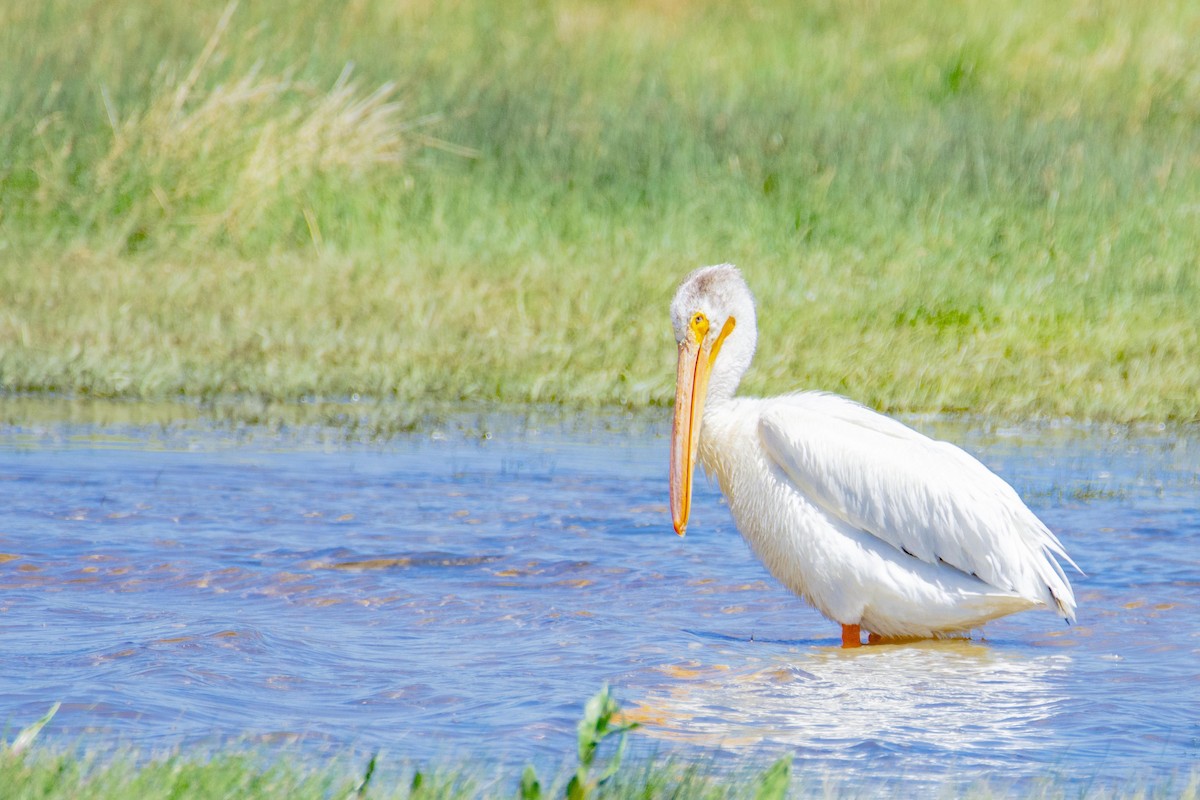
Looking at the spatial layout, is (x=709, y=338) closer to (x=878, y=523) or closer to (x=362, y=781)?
(x=878, y=523)

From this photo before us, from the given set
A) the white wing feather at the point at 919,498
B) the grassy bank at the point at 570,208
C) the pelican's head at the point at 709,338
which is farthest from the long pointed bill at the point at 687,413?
the grassy bank at the point at 570,208

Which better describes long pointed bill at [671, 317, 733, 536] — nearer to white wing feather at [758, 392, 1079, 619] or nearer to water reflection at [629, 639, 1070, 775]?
white wing feather at [758, 392, 1079, 619]

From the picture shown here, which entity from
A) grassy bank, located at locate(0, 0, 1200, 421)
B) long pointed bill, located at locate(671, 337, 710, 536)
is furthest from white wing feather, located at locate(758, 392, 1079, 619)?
grassy bank, located at locate(0, 0, 1200, 421)

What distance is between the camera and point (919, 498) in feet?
16.4

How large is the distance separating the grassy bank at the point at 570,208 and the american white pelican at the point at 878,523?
9.86 ft

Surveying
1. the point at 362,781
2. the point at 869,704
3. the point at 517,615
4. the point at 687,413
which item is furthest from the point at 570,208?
the point at 362,781

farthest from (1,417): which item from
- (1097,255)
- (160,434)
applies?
(1097,255)

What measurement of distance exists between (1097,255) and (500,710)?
701 centimetres

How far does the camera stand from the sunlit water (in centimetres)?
397

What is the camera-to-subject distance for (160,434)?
24.2ft

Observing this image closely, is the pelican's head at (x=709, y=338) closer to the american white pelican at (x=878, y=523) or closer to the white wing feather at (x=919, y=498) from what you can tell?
the american white pelican at (x=878, y=523)

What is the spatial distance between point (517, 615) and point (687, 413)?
0.77 m

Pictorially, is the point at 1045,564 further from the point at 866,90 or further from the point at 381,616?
the point at 866,90

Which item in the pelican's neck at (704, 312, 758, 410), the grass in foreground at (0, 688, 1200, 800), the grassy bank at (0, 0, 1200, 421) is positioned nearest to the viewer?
the grass in foreground at (0, 688, 1200, 800)
